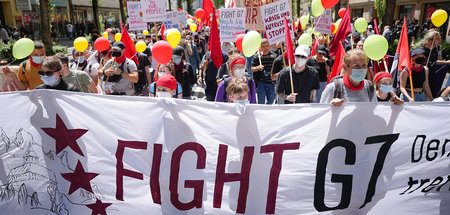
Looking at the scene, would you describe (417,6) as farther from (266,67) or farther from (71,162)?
(71,162)

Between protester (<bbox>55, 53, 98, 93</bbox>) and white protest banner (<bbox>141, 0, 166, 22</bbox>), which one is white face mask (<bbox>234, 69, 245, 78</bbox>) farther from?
white protest banner (<bbox>141, 0, 166, 22</bbox>)

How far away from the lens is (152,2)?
7.01 metres

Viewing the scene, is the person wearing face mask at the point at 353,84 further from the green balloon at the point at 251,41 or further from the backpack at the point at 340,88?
the green balloon at the point at 251,41

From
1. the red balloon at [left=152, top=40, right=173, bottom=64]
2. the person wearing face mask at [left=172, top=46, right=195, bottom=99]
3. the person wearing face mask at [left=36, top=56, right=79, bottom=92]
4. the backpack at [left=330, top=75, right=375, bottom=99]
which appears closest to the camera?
the backpack at [left=330, top=75, right=375, bottom=99]

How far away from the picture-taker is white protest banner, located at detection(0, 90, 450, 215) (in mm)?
2809

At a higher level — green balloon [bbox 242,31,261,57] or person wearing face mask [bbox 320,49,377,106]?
green balloon [bbox 242,31,261,57]

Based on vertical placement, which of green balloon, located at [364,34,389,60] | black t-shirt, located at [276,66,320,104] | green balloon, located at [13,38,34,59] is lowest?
black t-shirt, located at [276,66,320,104]

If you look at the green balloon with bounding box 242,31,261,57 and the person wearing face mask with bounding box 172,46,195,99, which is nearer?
the green balloon with bounding box 242,31,261,57

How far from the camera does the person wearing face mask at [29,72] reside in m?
4.16

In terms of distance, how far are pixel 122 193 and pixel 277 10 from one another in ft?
10.5

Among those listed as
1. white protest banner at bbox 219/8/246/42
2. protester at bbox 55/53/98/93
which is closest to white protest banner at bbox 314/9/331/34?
white protest banner at bbox 219/8/246/42

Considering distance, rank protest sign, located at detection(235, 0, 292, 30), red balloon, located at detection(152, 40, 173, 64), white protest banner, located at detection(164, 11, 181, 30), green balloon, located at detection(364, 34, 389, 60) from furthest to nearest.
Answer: white protest banner, located at detection(164, 11, 181, 30) < protest sign, located at detection(235, 0, 292, 30) < red balloon, located at detection(152, 40, 173, 64) < green balloon, located at detection(364, 34, 389, 60)

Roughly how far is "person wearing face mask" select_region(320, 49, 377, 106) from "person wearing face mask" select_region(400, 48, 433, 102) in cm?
151

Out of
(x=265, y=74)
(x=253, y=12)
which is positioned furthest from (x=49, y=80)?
(x=253, y=12)
